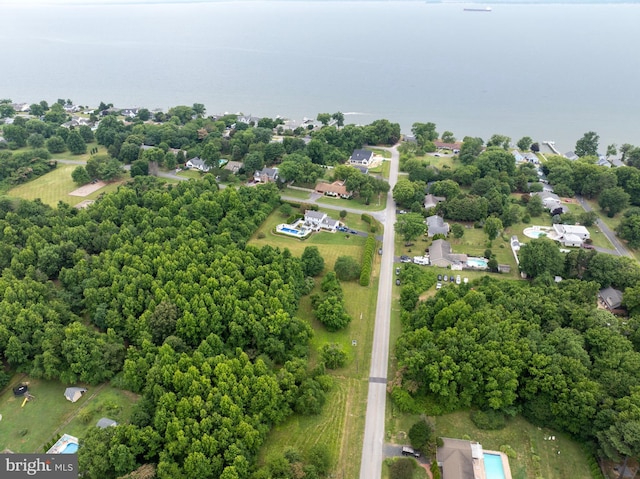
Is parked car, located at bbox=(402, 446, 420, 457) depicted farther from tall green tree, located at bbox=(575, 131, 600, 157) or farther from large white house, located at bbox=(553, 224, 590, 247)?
tall green tree, located at bbox=(575, 131, 600, 157)

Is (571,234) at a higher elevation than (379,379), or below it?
higher

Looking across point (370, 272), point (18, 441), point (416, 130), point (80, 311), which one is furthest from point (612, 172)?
point (18, 441)

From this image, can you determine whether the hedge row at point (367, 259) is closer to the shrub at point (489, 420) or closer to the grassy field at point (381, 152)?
the shrub at point (489, 420)

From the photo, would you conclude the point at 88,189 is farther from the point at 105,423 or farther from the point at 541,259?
the point at 541,259

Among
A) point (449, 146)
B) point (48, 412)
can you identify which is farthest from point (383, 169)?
point (48, 412)

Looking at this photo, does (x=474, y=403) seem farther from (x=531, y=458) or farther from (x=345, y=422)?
(x=345, y=422)

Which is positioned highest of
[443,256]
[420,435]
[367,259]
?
[443,256]

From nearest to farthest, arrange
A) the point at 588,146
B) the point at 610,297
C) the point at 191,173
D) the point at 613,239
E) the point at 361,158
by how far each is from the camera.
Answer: the point at 610,297, the point at 613,239, the point at 191,173, the point at 361,158, the point at 588,146
